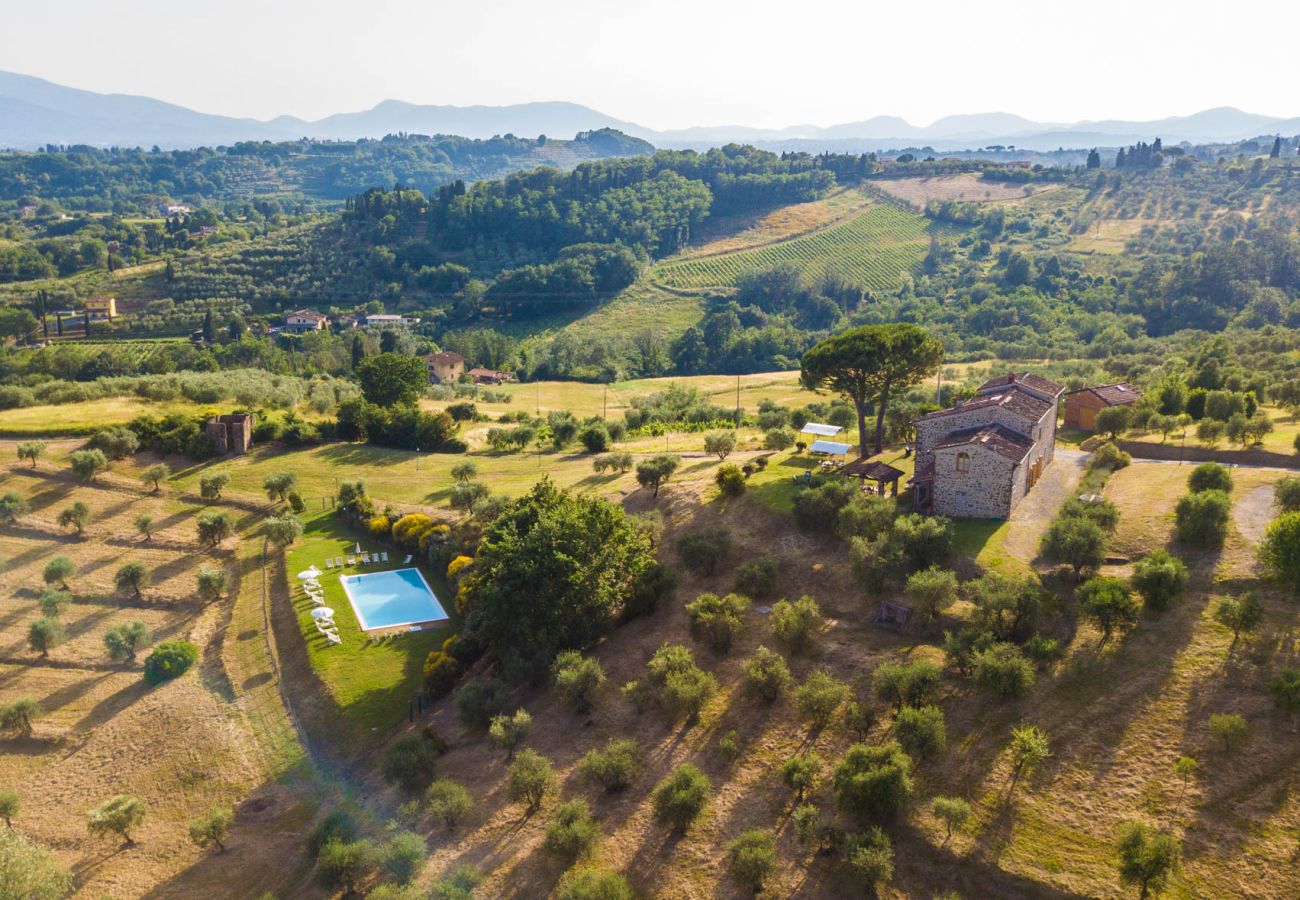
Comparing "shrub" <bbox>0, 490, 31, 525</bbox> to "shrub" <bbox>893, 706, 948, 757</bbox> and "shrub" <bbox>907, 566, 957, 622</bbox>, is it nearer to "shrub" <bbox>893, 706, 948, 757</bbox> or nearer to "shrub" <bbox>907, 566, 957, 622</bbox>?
"shrub" <bbox>907, 566, 957, 622</bbox>

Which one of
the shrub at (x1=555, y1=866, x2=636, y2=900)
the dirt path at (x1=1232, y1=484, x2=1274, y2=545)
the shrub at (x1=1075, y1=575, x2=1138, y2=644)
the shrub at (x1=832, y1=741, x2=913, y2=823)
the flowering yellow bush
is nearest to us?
the shrub at (x1=555, y1=866, x2=636, y2=900)

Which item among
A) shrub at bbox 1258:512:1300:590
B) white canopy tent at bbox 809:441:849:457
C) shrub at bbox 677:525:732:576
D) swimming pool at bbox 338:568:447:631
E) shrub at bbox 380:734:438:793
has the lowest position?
swimming pool at bbox 338:568:447:631

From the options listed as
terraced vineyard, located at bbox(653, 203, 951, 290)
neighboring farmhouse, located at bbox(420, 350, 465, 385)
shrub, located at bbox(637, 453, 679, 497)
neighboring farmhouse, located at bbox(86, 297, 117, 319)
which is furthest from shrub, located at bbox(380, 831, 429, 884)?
terraced vineyard, located at bbox(653, 203, 951, 290)

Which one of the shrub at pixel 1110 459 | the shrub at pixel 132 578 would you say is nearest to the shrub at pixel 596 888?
the shrub at pixel 1110 459

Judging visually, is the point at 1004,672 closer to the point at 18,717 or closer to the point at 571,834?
the point at 571,834

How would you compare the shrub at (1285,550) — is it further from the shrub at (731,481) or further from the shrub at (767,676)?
the shrub at (731,481)

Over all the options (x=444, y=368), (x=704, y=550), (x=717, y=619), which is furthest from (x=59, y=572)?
(x=444, y=368)

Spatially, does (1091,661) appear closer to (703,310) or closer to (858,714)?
(858,714)
